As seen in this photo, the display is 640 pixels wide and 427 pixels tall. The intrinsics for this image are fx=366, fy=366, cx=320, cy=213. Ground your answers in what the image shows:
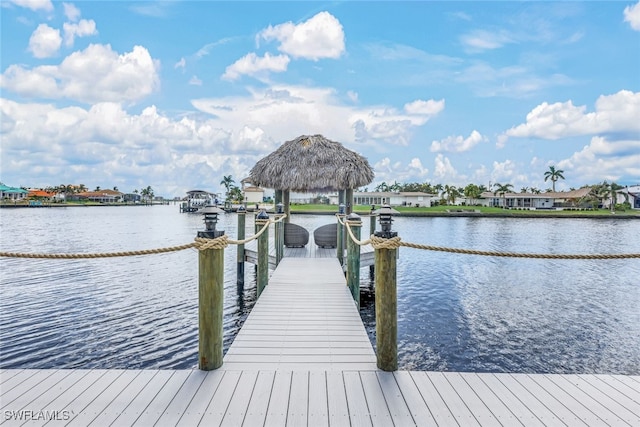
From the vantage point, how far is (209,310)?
3.20 m

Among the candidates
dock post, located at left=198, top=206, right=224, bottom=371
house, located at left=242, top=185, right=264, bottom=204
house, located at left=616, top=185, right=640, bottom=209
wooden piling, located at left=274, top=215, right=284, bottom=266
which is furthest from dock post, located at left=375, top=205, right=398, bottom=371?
house, located at left=616, top=185, right=640, bottom=209

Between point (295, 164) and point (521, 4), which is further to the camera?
point (521, 4)

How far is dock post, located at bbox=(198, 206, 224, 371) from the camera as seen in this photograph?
3.14 meters

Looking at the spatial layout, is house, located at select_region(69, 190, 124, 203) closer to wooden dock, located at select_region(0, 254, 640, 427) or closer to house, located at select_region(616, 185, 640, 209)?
wooden dock, located at select_region(0, 254, 640, 427)

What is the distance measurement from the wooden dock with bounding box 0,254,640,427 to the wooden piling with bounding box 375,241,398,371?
0.13 meters

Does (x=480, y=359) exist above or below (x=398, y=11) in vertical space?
below

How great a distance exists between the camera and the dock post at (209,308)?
10.3 feet

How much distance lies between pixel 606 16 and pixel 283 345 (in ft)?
68.6

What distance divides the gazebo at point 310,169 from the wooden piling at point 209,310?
9031 mm

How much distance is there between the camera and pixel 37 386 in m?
2.87

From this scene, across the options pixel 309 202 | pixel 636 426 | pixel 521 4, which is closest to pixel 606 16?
pixel 521 4

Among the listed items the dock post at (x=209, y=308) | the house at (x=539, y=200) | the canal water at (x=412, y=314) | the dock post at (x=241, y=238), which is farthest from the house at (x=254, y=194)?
the dock post at (x=209, y=308)

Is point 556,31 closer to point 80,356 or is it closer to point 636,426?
point 636,426

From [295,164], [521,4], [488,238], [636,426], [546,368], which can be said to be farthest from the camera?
[488,238]
